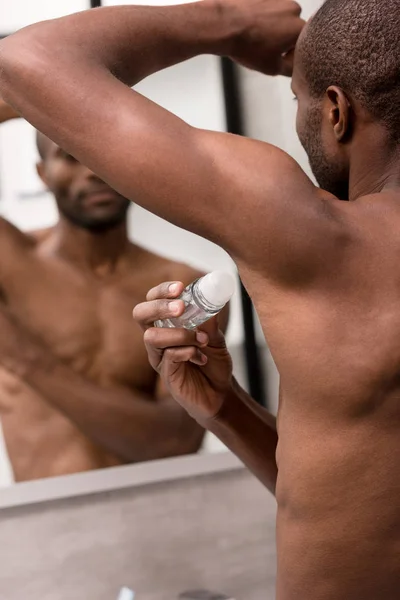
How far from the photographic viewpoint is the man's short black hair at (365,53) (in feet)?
2.02

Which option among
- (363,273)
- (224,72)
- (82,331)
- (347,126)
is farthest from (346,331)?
(224,72)

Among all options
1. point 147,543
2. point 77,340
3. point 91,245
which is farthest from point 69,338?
point 147,543

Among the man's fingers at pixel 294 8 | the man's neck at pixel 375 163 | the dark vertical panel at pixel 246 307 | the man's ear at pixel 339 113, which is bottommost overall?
the dark vertical panel at pixel 246 307

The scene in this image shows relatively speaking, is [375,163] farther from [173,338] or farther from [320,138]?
[173,338]

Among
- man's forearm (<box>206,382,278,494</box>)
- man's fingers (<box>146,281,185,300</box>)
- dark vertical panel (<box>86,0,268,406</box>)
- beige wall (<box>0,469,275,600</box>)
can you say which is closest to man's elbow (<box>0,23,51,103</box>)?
man's fingers (<box>146,281,185,300</box>)

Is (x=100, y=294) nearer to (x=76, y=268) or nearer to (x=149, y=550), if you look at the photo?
(x=76, y=268)

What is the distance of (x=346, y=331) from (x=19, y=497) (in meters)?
0.75

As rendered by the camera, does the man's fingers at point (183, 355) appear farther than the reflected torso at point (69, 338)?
No

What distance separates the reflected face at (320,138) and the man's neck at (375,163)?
22 millimetres

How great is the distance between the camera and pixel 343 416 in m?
0.58

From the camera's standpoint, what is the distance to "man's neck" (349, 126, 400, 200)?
64 centimetres

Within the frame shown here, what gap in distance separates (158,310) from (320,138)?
8.9 inches

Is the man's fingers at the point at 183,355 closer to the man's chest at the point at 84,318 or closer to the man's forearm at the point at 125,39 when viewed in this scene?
the man's forearm at the point at 125,39

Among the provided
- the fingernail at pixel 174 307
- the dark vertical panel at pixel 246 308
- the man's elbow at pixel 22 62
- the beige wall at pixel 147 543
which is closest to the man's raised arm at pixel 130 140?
the man's elbow at pixel 22 62
